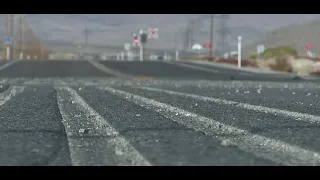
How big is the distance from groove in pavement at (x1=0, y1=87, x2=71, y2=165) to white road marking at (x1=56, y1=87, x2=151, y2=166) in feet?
0.39

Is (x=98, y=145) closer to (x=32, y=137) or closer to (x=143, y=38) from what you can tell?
(x=32, y=137)

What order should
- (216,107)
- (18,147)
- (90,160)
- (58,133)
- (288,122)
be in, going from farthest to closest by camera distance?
(216,107), (288,122), (58,133), (18,147), (90,160)

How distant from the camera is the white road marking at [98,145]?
5512 mm

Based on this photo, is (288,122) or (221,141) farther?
(288,122)

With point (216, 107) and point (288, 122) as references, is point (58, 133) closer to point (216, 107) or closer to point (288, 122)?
point (288, 122)

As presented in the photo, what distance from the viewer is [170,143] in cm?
648

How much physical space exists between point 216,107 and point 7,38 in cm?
7170

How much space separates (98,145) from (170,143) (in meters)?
0.87

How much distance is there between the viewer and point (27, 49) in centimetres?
11106

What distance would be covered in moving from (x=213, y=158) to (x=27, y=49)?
110 m

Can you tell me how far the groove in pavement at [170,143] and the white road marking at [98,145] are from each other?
0.12 meters

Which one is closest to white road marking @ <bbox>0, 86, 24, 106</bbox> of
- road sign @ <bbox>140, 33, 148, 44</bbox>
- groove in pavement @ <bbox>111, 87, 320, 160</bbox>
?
groove in pavement @ <bbox>111, 87, 320, 160</bbox>
